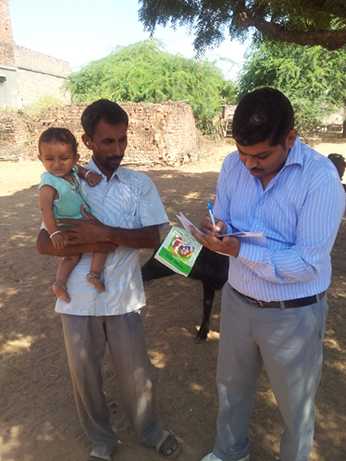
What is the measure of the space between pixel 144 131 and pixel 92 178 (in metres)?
12.0

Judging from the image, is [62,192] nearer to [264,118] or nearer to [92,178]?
[92,178]

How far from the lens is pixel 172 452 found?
237 cm

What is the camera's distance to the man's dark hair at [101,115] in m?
1.96

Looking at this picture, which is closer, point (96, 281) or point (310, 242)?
point (310, 242)

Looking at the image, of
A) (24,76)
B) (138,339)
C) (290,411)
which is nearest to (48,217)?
(138,339)

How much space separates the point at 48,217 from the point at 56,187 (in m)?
0.15

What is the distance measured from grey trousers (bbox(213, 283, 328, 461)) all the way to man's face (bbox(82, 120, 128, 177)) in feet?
2.67

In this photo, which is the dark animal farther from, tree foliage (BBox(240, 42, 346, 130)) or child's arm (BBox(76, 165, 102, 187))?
tree foliage (BBox(240, 42, 346, 130))

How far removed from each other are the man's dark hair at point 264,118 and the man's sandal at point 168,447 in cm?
174

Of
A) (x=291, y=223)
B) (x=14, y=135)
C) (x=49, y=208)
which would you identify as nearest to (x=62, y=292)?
(x=49, y=208)

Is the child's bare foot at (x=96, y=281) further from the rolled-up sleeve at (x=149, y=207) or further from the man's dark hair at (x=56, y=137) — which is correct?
the man's dark hair at (x=56, y=137)

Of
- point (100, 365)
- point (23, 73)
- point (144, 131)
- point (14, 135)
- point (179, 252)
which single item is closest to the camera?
point (179, 252)

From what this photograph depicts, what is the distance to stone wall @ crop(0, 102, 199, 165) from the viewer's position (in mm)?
13336

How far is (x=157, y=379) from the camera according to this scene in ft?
10.1
